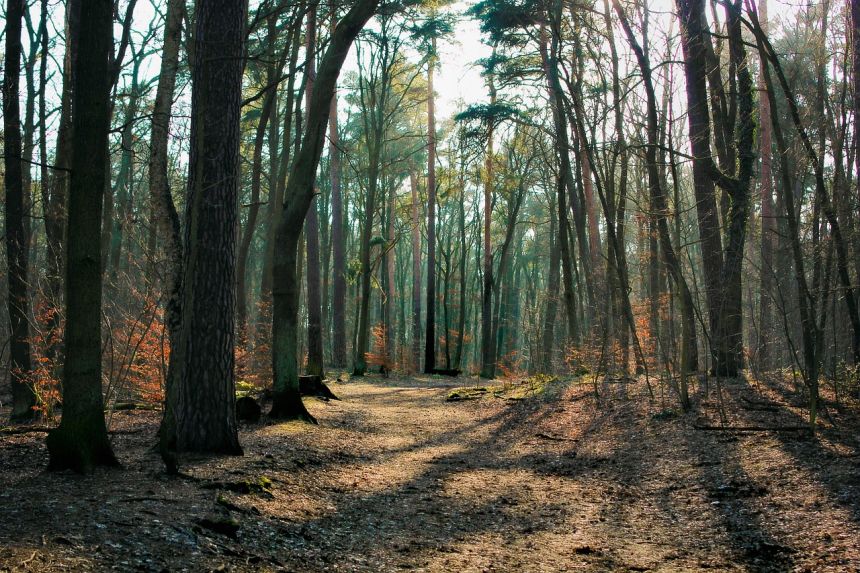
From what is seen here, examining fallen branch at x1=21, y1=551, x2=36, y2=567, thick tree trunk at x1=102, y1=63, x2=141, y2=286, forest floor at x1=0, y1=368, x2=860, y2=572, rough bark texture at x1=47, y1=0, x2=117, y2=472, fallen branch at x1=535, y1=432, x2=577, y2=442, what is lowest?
fallen branch at x1=535, y1=432, x2=577, y2=442

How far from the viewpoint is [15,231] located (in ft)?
28.9

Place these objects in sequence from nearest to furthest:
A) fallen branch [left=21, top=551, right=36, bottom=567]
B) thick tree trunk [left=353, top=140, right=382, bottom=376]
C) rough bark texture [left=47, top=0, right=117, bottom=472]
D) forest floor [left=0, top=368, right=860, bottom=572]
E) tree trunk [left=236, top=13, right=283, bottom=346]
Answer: fallen branch [left=21, top=551, right=36, bottom=567] → forest floor [left=0, top=368, right=860, bottom=572] → rough bark texture [left=47, top=0, right=117, bottom=472] → tree trunk [left=236, top=13, right=283, bottom=346] → thick tree trunk [left=353, top=140, right=382, bottom=376]

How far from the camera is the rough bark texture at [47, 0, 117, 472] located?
17.0 feet

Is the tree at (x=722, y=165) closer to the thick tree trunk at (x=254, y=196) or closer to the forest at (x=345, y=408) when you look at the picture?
the forest at (x=345, y=408)

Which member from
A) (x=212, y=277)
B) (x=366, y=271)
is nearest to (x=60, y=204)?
(x=212, y=277)

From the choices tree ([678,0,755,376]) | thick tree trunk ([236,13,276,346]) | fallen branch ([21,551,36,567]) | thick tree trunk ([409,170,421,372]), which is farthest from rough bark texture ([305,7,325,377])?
fallen branch ([21,551,36,567])

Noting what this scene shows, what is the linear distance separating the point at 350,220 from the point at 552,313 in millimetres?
21141

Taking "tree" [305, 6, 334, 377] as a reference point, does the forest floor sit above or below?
below

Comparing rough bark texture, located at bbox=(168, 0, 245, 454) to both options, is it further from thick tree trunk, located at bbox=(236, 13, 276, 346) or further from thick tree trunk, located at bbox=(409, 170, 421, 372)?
thick tree trunk, located at bbox=(409, 170, 421, 372)

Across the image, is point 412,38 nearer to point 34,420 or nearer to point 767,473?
point 34,420

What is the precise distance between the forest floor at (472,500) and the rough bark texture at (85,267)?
0.28m

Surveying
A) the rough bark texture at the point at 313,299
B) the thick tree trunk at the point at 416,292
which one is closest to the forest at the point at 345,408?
the rough bark texture at the point at 313,299

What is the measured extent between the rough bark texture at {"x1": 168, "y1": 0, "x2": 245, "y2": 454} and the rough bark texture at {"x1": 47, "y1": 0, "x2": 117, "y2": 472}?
126 centimetres

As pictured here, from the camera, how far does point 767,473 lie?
239 inches
